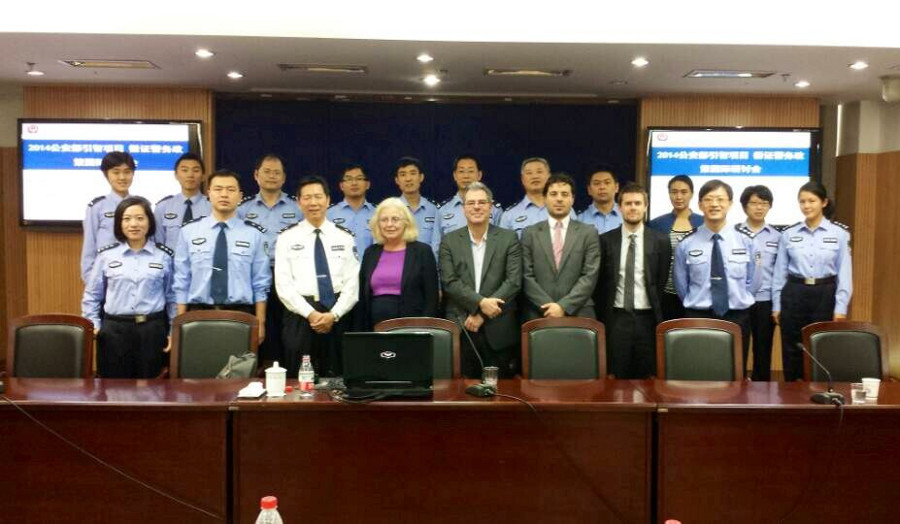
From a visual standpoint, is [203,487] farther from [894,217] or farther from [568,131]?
[894,217]

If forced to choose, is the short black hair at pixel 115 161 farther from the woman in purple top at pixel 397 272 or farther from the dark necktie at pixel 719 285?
the dark necktie at pixel 719 285

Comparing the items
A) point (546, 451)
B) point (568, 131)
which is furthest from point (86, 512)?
point (568, 131)

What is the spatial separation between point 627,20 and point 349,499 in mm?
3533

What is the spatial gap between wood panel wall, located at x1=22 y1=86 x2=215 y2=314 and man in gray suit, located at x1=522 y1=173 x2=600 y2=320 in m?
3.50

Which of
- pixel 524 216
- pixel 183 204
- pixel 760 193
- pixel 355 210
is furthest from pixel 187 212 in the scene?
pixel 760 193

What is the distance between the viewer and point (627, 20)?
4781mm

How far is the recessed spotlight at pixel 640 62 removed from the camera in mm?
5277

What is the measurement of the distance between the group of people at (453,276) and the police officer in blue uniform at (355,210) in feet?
4.04

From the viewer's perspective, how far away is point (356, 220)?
596cm

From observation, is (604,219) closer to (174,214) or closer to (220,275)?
(220,275)

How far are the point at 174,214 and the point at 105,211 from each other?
0.50 m

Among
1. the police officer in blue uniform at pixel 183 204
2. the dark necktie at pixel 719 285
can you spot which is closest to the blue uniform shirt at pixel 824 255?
the dark necktie at pixel 719 285

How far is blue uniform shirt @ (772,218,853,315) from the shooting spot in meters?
5.00

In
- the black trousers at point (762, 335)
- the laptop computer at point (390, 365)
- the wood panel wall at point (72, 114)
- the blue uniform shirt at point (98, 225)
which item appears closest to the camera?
the laptop computer at point (390, 365)
